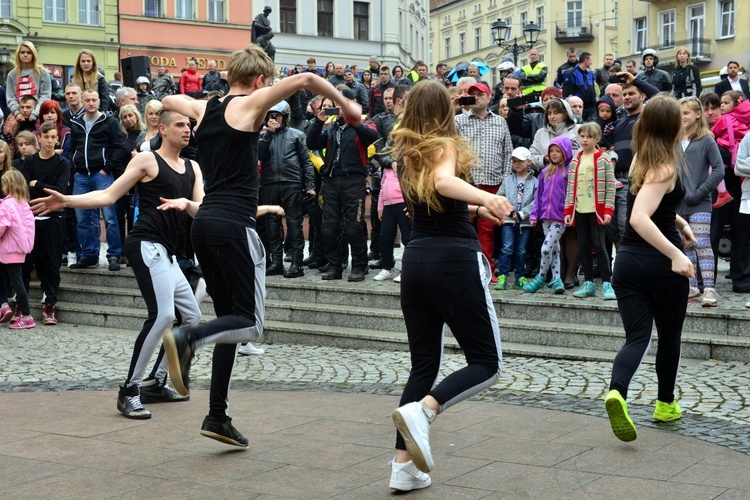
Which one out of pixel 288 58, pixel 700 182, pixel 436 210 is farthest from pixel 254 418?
pixel 288 58

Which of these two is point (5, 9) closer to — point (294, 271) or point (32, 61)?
point (32, 61)

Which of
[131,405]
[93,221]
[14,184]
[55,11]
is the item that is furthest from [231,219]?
[55,11]

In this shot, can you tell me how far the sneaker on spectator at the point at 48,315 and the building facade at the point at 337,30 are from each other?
4116cm

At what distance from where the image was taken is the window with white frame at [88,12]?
152 feet

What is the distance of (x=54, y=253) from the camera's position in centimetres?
1250

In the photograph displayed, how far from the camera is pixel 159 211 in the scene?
7172 mm

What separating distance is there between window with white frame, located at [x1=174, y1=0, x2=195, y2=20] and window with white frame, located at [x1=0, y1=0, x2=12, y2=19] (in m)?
7.60

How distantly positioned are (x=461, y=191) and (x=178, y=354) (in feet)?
5.70

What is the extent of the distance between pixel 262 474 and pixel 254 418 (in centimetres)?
154

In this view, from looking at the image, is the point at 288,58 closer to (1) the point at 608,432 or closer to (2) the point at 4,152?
(2) the point at 4,152

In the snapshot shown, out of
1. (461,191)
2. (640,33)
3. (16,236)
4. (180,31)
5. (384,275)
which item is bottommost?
(384,275)

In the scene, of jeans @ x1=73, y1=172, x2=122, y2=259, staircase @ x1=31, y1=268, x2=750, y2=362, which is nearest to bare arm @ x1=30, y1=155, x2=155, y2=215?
staircase @ x1=31, y1=268, x2=750, y2=362

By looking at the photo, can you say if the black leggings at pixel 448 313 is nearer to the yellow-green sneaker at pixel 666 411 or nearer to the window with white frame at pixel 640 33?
the yellow-green sneaker at pixel 666 411

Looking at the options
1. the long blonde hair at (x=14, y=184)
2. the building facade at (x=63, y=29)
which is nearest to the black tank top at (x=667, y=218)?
the long blonde hair at (x=14, y=184)
